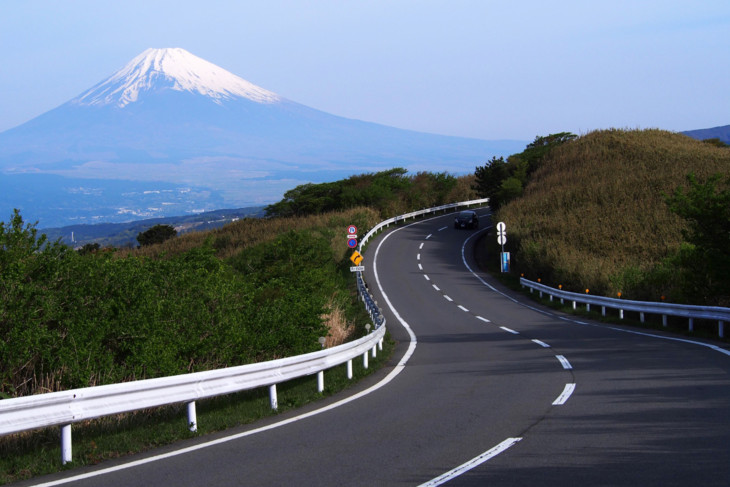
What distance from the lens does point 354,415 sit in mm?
9500

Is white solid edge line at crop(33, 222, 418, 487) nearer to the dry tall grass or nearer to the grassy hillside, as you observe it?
the dry tall grass

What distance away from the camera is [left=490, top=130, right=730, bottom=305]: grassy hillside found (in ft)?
106

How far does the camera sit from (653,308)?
21.7 metres

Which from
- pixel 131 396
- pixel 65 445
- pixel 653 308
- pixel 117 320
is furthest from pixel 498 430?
pixel 653 308

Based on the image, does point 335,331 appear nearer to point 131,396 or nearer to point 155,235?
point 131,396

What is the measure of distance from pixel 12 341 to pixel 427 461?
5.23 metres

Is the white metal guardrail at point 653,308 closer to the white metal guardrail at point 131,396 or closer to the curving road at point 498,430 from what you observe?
the curving road at point 498,430

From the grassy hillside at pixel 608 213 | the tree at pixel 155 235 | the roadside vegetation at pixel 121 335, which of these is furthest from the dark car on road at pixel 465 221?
the roadside vegetation at pixel 121 335

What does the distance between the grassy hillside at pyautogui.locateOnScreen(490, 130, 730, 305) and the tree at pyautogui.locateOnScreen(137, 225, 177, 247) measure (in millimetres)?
37995

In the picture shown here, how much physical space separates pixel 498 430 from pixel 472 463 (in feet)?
4.98

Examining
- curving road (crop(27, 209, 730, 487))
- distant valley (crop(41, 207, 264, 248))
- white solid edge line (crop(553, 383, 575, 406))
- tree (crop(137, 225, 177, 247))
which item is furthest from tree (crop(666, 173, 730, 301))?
distant valley (crop(41, 207, 264, 248))

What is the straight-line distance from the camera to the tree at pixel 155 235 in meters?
78.6

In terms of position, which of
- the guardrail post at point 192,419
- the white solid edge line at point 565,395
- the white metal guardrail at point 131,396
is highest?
the white metal guardrail at point 131,396

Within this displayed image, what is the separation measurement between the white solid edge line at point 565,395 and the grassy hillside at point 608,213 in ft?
41.9
